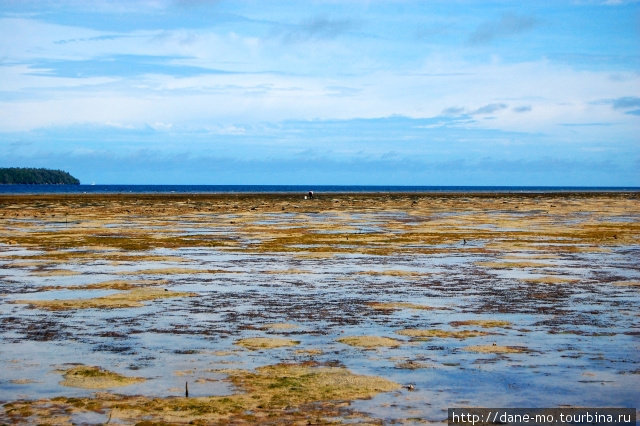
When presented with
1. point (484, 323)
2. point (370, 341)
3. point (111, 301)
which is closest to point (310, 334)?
point (370, 341)

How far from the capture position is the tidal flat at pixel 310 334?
11172 millimetres

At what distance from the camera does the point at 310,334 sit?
15.6 meters

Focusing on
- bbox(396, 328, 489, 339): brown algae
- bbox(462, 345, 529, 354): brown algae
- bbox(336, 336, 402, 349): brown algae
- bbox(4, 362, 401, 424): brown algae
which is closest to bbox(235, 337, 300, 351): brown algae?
bbox(336, 336, 402, 349): brown algae

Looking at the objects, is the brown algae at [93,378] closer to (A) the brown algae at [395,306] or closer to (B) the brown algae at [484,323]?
(B) the brown algae at [484,323]

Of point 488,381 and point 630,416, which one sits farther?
point 488,381

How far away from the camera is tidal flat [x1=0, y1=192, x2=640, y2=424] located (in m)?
11.2

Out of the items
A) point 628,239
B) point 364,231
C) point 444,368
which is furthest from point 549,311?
point 364,231

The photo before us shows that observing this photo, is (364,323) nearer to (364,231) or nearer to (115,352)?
(115,352)

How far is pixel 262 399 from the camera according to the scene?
1124cm

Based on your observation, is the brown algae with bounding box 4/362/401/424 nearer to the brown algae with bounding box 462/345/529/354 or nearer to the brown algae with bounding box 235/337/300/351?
the brown algae with bounding box 235/337/300/351

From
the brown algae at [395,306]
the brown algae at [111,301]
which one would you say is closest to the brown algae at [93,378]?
the brown algae at [111,301]

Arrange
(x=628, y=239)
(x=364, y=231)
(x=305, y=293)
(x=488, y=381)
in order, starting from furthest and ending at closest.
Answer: (x=364, y=231)
(x=628, y=239)
(x=305, y=293)
(x=488, y=381)

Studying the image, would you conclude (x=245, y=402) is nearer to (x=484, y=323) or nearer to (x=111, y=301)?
(x=484, y=323)

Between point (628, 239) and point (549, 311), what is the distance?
881 inches
